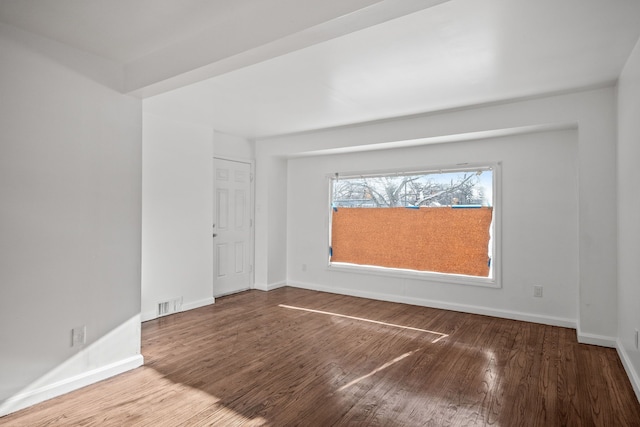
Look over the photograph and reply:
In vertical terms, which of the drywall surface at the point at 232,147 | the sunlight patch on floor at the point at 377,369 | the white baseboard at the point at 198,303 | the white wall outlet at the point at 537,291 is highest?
the drywall surface at the point at 232,147

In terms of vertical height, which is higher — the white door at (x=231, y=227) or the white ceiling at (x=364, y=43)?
the white ceiling at (x=364, y=43)

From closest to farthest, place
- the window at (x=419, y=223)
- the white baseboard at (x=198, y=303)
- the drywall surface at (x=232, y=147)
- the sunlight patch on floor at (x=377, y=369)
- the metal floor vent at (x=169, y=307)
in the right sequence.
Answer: the sunlight patch on floor at (x=377, y=369), the metal floor vent at (x=169, y=307), the window at (x=419, y=223), the white baseboard at (x=198, y=303), the drywall surface at (x=232, y=147)

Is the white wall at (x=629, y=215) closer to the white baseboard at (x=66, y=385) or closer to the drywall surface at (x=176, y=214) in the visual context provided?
the white baseboard at (x=66, y=385)

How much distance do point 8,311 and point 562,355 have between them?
13.8 feet

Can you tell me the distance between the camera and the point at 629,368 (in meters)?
2.73

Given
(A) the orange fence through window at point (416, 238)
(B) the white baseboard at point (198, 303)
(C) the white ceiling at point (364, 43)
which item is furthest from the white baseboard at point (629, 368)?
(B) the white baseboard at point (198, 303)

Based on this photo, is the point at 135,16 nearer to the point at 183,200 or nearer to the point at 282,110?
the point at 282,110

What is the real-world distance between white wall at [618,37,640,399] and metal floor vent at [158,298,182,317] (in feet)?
14.7

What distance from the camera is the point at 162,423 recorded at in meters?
2.13

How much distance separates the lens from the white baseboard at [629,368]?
2.47 meters

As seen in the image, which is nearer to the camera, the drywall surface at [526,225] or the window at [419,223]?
the drywall surface at [526,225]

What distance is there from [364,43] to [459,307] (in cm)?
349

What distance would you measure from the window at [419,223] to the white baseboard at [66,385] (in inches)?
132

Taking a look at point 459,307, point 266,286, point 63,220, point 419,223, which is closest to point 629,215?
point 459,307
